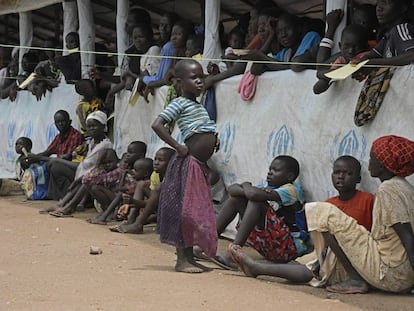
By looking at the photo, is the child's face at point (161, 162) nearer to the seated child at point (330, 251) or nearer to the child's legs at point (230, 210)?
the child's legs at point (230, 210)

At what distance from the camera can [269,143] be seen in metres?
6.18

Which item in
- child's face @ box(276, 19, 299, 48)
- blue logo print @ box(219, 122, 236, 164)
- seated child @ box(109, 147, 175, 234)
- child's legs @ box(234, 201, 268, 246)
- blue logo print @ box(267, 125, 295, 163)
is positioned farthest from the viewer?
seated child @ box(109, 147, 175, 234)

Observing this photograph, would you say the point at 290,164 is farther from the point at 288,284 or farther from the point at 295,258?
the point at 288,284

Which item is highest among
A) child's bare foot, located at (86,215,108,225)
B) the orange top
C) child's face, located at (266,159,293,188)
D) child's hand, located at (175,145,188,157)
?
child's hand, located at (175,145,188,157)

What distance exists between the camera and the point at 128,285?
431cm

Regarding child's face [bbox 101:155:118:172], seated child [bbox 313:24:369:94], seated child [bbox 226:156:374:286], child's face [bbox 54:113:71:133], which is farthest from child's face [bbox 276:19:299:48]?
child's face [bbox 54:113:71:133]

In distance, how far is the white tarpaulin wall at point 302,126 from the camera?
4.89 metres

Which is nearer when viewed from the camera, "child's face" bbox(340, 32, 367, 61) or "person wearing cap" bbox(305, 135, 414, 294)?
"person wearing cap" bbox(305, 135, 414, 294)

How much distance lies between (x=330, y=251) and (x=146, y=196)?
3.18 metres

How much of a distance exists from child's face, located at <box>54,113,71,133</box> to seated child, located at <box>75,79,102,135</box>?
168 millimetres

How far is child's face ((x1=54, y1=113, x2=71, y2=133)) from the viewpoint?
9359mm

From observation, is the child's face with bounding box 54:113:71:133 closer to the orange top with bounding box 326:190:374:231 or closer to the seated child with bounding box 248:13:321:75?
the seated child with bounding box 248:13:321:75

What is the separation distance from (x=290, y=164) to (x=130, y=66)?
12.2 ft

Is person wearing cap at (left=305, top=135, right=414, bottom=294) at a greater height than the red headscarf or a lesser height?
lesser
